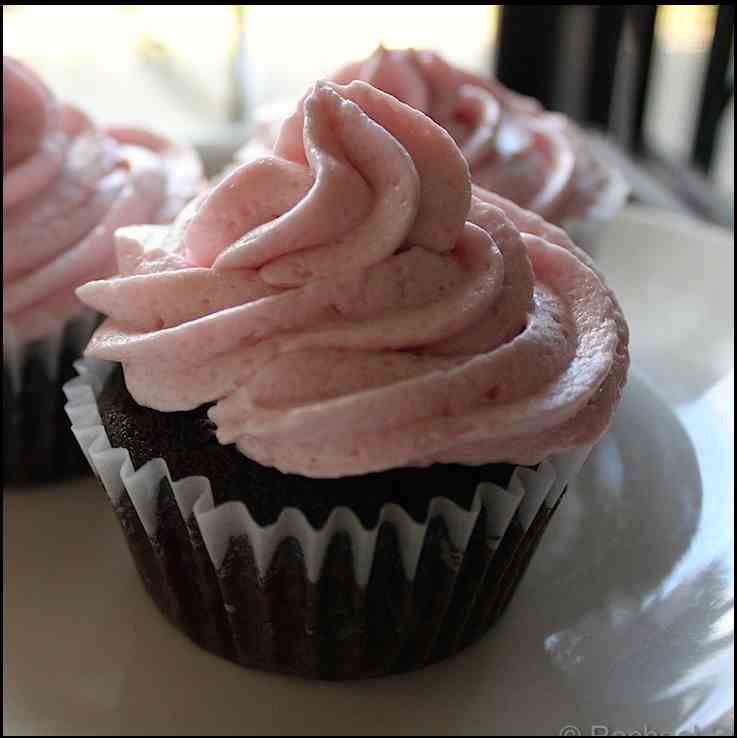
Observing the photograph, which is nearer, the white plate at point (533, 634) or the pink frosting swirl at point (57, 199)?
the white plate at point (533, 634)

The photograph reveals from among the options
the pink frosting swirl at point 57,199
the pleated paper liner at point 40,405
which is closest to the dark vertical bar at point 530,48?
the pink frosting swirl at point 57,199

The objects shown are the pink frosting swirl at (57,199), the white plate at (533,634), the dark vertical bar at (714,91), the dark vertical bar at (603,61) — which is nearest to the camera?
the white plate at (533,634)

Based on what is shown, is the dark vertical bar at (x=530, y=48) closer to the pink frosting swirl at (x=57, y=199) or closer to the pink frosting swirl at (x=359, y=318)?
the pink frosting swirl at (x=57, y=199)

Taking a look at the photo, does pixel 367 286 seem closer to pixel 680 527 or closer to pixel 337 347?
pixel 337 347

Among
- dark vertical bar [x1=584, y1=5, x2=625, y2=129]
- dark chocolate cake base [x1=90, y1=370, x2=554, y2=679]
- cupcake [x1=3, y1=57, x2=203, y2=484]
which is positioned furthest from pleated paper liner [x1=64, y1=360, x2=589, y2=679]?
dark vertical bar [x1=584, y1=5, x2=625, y2=129]

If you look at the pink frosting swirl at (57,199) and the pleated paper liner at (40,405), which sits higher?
the pink frosting swirl at (57,199)

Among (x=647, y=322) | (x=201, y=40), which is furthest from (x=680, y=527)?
(x=201, y=40)

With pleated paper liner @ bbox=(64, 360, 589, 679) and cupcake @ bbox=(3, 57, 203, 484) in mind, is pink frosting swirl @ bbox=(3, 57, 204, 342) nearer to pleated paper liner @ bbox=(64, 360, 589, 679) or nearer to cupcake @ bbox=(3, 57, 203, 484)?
cupcake @ bbox=(3, 57, 203, 484)

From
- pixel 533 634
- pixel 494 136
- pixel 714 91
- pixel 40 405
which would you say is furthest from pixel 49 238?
pixel 714 91

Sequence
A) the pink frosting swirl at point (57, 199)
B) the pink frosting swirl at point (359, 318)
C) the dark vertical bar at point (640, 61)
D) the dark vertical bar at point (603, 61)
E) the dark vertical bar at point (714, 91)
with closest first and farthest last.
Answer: the pink frosting swirl at point (359, 318) → the pink frosting swirl at point (57, 199) → the dark vertical bar at point (714, 91) → the dark vertical bar at point (640, 61) → the dark vertical bar at point (603, 61)
